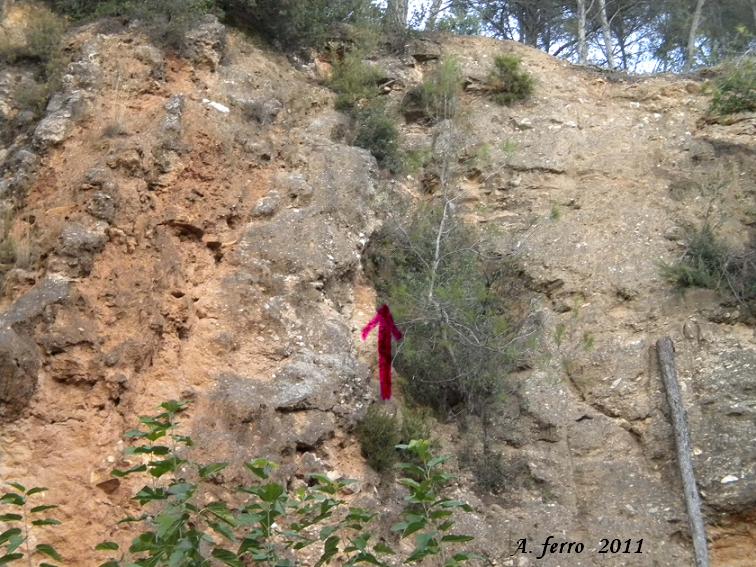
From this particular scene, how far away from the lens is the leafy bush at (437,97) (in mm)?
11438

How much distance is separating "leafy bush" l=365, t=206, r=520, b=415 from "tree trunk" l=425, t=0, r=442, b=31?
444 cm

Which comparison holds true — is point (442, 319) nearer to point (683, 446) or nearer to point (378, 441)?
point (378, 441)

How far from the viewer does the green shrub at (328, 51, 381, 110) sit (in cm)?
1089

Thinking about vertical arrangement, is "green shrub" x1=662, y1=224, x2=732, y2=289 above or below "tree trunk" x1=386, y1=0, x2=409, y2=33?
below

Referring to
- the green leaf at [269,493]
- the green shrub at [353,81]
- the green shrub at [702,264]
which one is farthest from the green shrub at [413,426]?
the green shrub at [353,81]

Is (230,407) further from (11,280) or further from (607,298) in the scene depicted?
(607,298)

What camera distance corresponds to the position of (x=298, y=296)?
8.06 meters

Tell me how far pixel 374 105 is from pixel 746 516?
5.87 metres

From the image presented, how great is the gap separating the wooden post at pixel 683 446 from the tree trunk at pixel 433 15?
5.84 metres

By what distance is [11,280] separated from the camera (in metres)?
7.39

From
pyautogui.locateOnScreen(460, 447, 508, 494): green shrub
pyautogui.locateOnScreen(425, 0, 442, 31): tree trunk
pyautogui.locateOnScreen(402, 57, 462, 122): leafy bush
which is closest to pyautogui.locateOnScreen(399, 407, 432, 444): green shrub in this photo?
pyautogui.locateOnScreen(460, 447, 508, 494): green shrub

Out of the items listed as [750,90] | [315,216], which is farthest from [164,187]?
[750,90]

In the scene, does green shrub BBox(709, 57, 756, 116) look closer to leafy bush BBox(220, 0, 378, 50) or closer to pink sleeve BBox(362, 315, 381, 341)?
leafy bush BBox(220, 0, 378, 50)

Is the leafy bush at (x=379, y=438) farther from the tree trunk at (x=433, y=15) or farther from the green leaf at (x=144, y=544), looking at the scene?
the tree trunk at (x=433, y=15)
